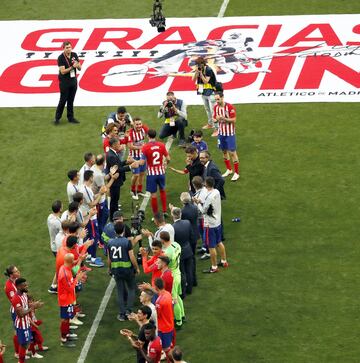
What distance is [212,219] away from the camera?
21.6 m

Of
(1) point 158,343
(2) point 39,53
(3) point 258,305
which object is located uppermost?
(1) point 158,343

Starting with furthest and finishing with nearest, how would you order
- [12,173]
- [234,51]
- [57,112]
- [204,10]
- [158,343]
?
[204,10] < [234,51] < [57,112] < [12,173] < [158,343]

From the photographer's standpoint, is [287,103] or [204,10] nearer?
[287,103]

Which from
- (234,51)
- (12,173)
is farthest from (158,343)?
(234,51)

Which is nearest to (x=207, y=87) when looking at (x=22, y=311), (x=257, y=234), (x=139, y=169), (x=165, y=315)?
(x=139, y=169)

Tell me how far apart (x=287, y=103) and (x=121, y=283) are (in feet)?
33.3

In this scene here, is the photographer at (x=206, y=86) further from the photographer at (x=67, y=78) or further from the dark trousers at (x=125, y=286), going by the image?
the dark trousers at (x=125, y=286)

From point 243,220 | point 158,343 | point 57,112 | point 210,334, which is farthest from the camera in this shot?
point 57,112

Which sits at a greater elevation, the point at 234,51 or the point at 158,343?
the point at 158,343

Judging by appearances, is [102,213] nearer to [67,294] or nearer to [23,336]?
[67,294]

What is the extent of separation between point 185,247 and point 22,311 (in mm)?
3519

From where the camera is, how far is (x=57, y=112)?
28453mm

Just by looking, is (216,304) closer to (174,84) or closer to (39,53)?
(174,84)

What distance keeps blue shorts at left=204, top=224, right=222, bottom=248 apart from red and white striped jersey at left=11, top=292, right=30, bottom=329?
4202 millimetres
